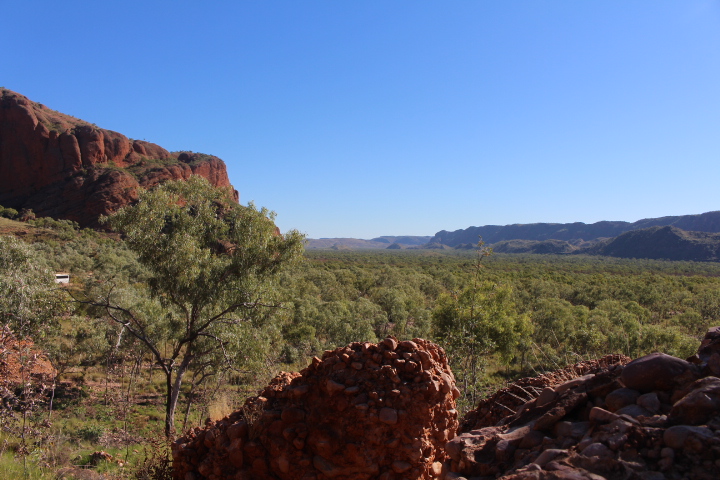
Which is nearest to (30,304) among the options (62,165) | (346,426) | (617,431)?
(346,426)

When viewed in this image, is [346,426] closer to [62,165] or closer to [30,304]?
[30,304]

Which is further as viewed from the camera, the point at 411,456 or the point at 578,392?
the point at 411,456

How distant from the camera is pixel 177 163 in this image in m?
88.9

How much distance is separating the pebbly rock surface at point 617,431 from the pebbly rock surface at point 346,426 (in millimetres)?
433

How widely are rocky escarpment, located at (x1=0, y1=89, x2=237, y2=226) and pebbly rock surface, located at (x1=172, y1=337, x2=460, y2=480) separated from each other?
7880 centimetres

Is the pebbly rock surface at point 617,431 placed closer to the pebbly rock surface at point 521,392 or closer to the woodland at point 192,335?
the pebbly rock surface at point 521,392

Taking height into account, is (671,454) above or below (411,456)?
above

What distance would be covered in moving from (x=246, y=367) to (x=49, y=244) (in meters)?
50.1

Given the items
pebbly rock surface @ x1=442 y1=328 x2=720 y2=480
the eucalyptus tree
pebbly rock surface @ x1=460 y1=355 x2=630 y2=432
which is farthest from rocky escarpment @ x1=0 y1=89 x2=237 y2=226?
pebbly rock surface @ x1=442 y1=328 x2=720 y2=480

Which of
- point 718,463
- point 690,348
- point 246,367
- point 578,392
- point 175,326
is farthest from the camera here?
point 690,348

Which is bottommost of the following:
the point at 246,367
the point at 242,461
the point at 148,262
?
the point at 246,367

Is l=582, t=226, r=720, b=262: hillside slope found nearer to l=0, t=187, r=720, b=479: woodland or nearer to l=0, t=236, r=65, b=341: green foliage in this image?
l=0, t=187, r=720, b=479: woodland

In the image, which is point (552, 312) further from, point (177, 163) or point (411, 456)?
point (177, 163)

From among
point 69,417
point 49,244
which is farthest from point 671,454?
point 49,244
